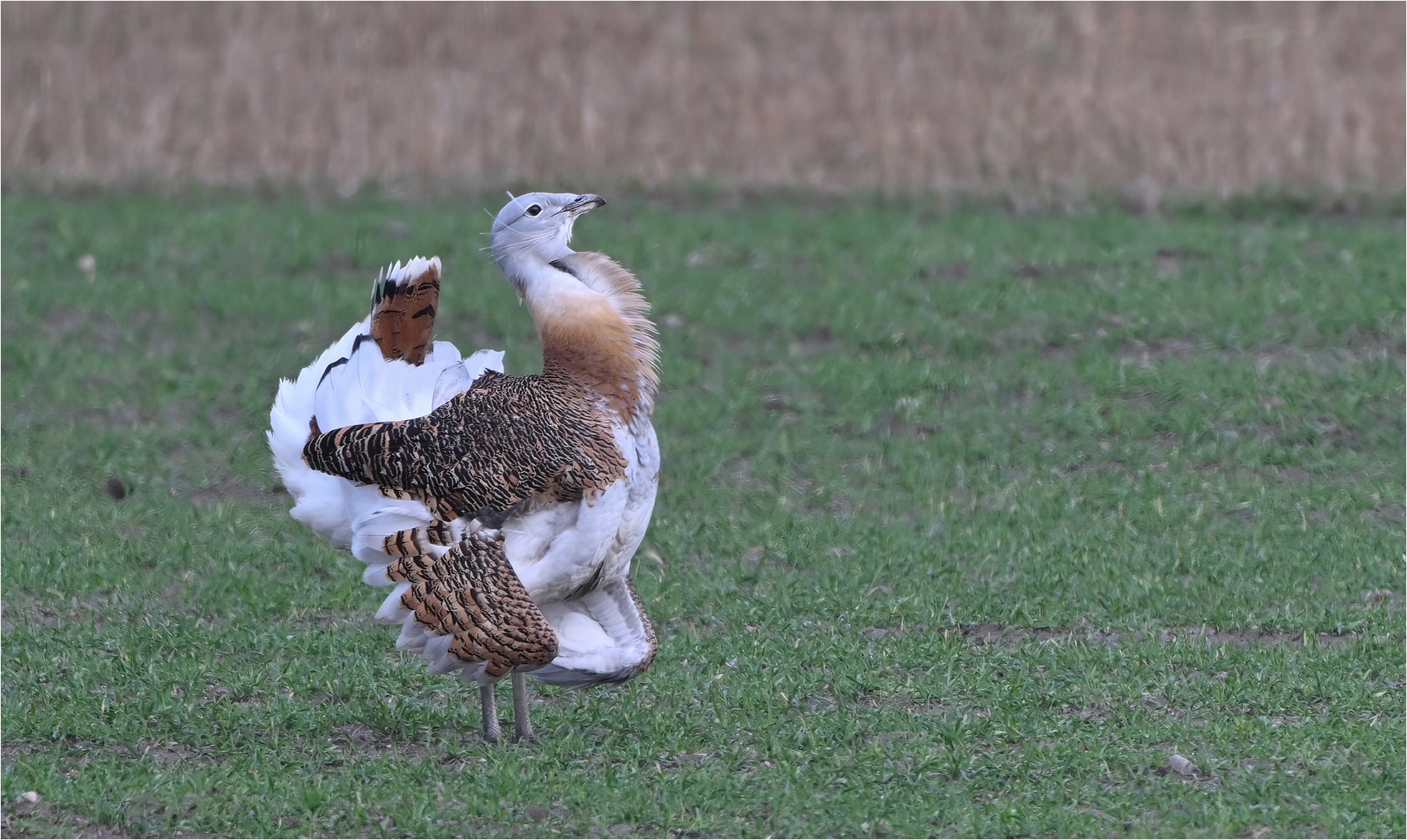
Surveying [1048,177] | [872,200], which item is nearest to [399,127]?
[872,200]

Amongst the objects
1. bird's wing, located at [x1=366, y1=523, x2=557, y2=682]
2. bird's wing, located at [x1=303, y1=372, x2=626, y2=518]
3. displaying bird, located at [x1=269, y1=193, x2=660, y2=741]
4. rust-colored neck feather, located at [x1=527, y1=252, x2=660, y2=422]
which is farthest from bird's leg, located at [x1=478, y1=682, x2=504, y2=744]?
rust-colored neck feather, located at [x1=527, y1=252, x2=660, y2=422]

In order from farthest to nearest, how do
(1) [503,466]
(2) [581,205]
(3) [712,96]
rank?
(3) [712,96]
(2) [581,205]
(1) [503,466]

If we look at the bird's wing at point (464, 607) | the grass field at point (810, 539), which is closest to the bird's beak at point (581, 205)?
the bird's wing at point (464, 607)

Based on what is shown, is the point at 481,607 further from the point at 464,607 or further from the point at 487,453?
the point at 487,453

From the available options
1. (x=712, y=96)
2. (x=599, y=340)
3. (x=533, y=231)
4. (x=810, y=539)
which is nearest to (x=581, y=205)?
(x=533, y=231)

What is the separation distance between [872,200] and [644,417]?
6.58 m

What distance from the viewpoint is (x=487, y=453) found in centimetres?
471

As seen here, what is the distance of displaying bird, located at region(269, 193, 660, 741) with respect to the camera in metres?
4.55

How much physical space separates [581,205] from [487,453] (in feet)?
2.85

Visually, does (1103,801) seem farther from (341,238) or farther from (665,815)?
(341,238)

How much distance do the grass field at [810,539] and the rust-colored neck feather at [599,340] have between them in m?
1.00

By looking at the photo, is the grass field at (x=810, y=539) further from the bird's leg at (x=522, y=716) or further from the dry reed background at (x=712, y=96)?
the dry reed background at (x=712, y=96)

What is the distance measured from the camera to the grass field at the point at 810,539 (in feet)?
14.9

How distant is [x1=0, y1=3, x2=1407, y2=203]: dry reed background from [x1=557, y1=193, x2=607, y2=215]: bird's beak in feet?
20.5
